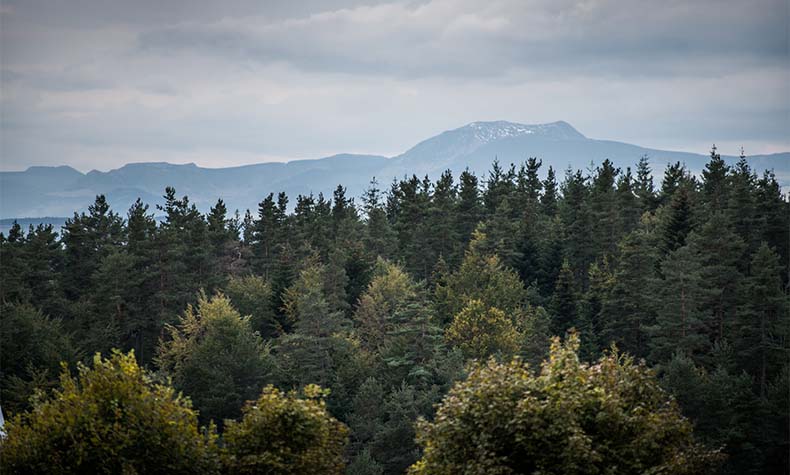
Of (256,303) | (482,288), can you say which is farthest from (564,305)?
(256,303)

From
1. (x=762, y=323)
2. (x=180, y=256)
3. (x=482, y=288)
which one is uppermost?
(x=180, y=256)

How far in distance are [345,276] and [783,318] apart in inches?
1675

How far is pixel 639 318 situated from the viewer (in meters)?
65.2

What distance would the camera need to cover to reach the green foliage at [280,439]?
2016cm

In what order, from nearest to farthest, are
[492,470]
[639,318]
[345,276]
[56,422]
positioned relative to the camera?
[492,470] → [56,422] → [639,318] → [345,276]

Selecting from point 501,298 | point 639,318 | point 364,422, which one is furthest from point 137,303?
point 639,318

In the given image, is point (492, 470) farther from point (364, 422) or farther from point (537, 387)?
point (364, 422)

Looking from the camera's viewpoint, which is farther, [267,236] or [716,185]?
[267,236]

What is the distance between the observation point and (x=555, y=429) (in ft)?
59.0

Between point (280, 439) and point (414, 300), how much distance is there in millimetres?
41648

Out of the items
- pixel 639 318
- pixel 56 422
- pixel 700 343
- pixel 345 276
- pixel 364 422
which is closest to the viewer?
pixel 56 422

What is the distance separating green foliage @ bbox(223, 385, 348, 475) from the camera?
2016 centimetres

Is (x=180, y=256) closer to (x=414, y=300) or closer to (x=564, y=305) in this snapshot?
(x=414, y=300)

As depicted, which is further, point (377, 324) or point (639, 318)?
point (377, 324)
